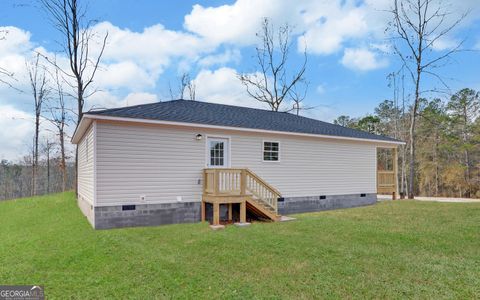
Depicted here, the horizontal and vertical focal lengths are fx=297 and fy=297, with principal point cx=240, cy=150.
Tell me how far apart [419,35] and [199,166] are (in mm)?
14993

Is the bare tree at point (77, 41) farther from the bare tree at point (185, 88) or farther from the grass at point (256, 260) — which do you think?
the bare tree at point (185, 88)

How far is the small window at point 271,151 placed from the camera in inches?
433

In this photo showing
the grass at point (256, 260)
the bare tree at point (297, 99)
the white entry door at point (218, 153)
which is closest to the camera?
the grass at point (256, 260)

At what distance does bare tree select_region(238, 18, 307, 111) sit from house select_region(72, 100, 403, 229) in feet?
42.7

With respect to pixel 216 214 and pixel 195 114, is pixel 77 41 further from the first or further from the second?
pixel 216 214

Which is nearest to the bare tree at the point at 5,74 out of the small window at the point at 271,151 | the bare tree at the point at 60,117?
the small window at the point at 271,151

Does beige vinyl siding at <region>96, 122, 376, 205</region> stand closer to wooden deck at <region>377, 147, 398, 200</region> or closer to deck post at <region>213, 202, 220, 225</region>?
deck post at <region>213, 202, 220, 225</region>

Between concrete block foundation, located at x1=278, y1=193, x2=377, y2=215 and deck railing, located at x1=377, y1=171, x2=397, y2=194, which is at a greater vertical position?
deck railing, located at x1=377, y1=171, x2=397, y2=194

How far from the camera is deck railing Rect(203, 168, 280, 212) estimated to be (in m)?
8.94

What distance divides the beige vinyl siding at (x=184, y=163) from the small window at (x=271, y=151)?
18 cm

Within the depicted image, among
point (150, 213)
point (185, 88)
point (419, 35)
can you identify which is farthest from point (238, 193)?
point (185, 88)

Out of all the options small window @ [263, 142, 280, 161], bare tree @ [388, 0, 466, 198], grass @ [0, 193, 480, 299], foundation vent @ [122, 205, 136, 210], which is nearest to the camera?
grass @ [0, 193, 480, 299]

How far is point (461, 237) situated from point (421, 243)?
4.19 ft

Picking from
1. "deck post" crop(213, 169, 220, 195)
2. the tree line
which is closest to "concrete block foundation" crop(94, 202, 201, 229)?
"deck post" crop(213, 169, 220, 195)
